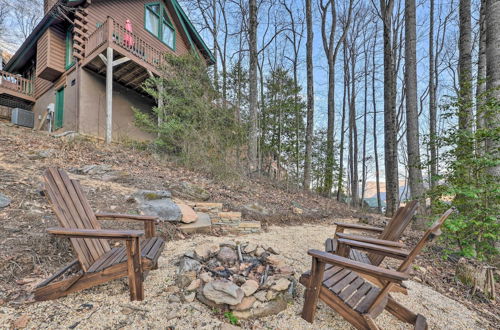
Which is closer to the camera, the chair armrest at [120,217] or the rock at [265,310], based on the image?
the rock at [265,310]

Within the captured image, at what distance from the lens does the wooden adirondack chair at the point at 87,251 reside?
1601 millimetres

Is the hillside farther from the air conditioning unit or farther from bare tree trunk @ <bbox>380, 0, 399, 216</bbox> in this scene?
the air conditioning unit

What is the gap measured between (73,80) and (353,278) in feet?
35.3

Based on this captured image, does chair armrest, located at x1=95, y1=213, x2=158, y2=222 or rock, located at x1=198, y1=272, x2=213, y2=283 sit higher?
chair armrest, located at x1=95, y1=213, x2=158, y2=222

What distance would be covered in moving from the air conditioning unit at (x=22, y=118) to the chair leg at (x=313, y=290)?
13333mm

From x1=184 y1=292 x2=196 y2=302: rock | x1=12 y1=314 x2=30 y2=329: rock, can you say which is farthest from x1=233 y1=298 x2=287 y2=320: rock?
x1=12 y1=314 x2=30 y2=329: rock

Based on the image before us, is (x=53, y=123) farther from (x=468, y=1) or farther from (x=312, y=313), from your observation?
(x=468, y=1)

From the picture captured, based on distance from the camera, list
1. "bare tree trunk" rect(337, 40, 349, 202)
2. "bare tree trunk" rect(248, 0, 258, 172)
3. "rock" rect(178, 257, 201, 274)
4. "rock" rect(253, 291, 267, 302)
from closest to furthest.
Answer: "rock" rect(253, 291, 267, 302)
"rock" rect(178, 257, 201, 274)
"bare tree trunk" rect(248, 0, 258, 172)
"bare tree trunk" rect(337, 40, 349, 202)

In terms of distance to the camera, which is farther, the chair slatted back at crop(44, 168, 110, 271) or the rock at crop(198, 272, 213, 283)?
the rock at crop(198, 272, 213, 283)

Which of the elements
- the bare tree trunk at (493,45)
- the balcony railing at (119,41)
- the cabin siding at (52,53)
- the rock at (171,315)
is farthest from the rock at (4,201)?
the cabin siding at (52,53)

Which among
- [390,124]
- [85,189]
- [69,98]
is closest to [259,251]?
[85,189]

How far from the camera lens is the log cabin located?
7.77 m

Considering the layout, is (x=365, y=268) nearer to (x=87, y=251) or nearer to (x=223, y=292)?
(x=223, y=292)

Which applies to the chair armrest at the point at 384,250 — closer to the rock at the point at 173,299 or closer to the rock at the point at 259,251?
the rock at the point at 259,251
